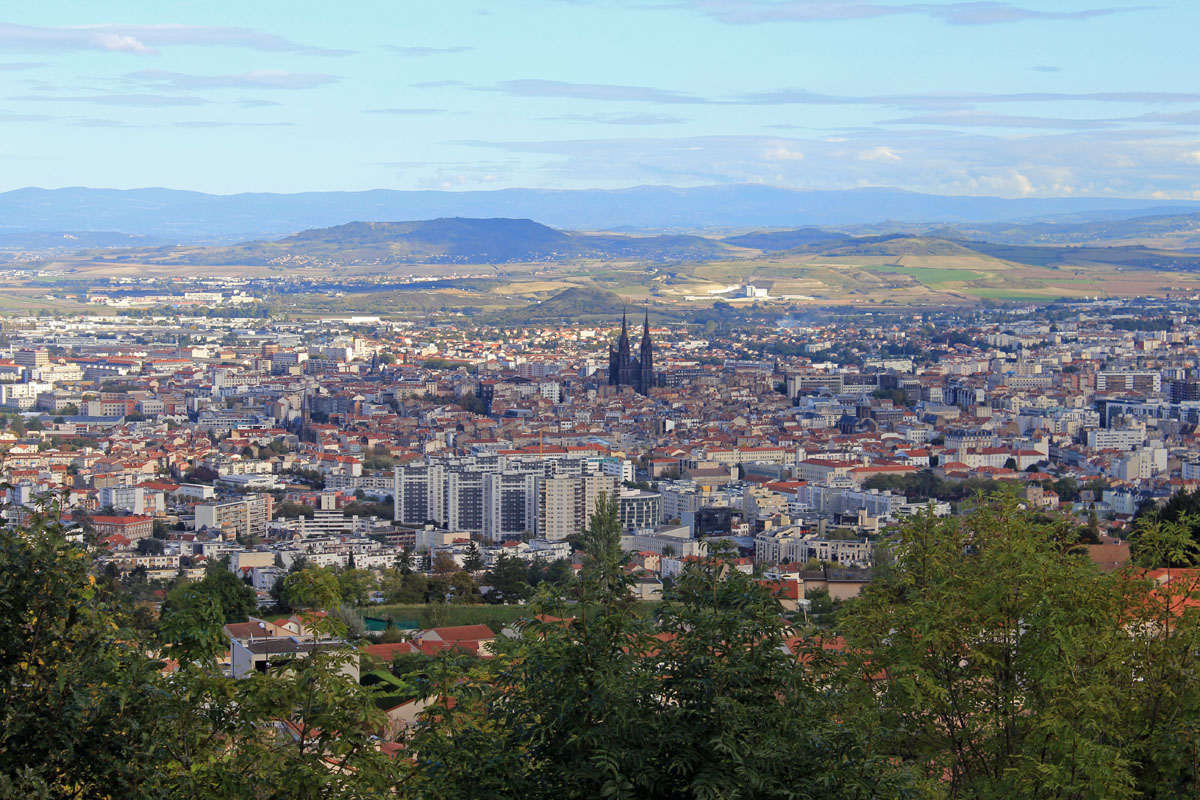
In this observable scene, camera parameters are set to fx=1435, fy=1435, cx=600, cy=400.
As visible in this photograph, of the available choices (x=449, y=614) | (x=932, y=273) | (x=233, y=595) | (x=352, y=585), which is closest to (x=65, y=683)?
(x=352, y=585)

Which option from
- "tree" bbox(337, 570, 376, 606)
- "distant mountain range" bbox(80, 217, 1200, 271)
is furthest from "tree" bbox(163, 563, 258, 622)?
"distant mountain range" bbox(80, 217, 1200, 271)

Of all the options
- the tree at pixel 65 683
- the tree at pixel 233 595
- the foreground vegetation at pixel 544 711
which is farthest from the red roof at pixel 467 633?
the tree at pixel 65 683

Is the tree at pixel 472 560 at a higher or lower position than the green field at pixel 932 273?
lower

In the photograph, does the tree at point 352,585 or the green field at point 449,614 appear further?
the green field at point 449,614

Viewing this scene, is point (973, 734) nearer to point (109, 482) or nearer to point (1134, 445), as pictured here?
point (109, 482)

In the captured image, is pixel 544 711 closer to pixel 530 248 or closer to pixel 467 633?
pixel 467 633

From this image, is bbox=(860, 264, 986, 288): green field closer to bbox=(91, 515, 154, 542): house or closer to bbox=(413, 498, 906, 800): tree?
bbox=(91, 515, 154, 542): house

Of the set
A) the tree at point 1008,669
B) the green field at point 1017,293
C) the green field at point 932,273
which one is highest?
the tree at point 1008,669

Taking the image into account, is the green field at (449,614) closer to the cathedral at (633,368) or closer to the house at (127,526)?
the house at (127,526)

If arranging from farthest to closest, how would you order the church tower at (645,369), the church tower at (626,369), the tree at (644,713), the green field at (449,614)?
the church tower at (626,369) → the church tower at (645,369) → the green field at (449,614) → the tree at (644,713)
